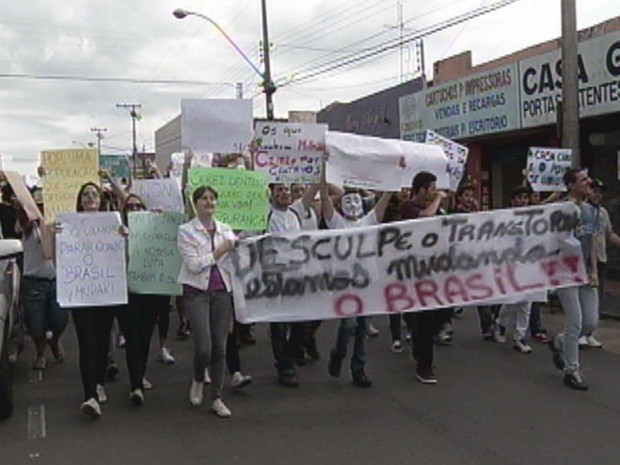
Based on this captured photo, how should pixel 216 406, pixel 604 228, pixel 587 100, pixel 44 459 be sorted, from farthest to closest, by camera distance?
1. pixel 587 100
2. pixel 604 228
3. pixel 216 406
4. pixel 44 459

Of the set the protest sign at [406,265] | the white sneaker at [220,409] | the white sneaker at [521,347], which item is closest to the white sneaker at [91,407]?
A: the white sneaker at [220,409]

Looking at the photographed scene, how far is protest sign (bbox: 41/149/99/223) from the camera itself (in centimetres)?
676

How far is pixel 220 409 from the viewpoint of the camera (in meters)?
5.98

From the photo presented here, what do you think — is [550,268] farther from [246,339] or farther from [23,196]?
[23,196]

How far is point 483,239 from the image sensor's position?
714cm

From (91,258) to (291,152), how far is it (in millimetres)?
2082

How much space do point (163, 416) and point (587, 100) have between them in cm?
1020

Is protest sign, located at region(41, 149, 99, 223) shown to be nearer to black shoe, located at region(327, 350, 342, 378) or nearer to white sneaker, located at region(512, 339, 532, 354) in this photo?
black shoe, located at region(327, 350, 342, 378)

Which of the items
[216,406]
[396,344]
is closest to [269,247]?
[216,406]

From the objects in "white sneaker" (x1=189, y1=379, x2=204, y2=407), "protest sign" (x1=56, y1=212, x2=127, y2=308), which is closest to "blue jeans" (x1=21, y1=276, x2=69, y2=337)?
"protest sign" (x1=56, y1=212, x2=127, y2=308)

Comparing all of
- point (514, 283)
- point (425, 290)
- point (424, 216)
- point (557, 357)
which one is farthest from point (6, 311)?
point (557, 357)

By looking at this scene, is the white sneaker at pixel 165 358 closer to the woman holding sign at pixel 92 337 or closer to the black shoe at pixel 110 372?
the black shoe at pixel 110 372

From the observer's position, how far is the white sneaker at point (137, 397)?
20.7 ft

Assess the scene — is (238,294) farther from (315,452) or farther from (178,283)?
(315,452)
